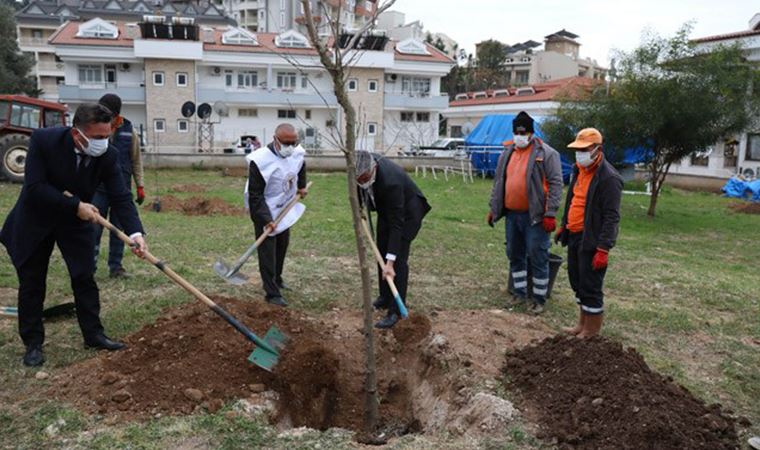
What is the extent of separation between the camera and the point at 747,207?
59.1ft

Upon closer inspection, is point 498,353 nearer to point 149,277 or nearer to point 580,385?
point 580,385

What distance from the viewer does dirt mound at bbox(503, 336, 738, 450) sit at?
3357mm

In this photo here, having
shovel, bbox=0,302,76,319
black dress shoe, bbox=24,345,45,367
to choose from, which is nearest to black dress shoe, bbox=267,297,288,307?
shovel, bbox=0,302,76,319

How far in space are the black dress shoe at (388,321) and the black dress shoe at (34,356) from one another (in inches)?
102

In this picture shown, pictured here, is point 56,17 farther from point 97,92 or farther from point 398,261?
point 398,261

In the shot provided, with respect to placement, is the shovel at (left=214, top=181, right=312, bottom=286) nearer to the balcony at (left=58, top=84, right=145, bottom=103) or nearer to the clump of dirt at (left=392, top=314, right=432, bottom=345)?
the clump of dirt at (left=392, top=314, right=432, bottom=345)

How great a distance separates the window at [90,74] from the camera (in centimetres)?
3762

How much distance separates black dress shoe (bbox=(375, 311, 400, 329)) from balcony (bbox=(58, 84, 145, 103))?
35691 millimetres

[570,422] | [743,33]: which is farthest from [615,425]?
[743,33]

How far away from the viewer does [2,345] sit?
4.78 m

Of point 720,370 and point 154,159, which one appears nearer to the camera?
point 720,370

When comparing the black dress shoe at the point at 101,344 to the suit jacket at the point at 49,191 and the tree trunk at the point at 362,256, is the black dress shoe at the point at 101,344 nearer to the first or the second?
the suit jacket at the point at 49,191

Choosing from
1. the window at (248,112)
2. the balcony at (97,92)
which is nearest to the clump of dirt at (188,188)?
the balcony at (97,92)

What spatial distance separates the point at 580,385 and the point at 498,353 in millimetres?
910
